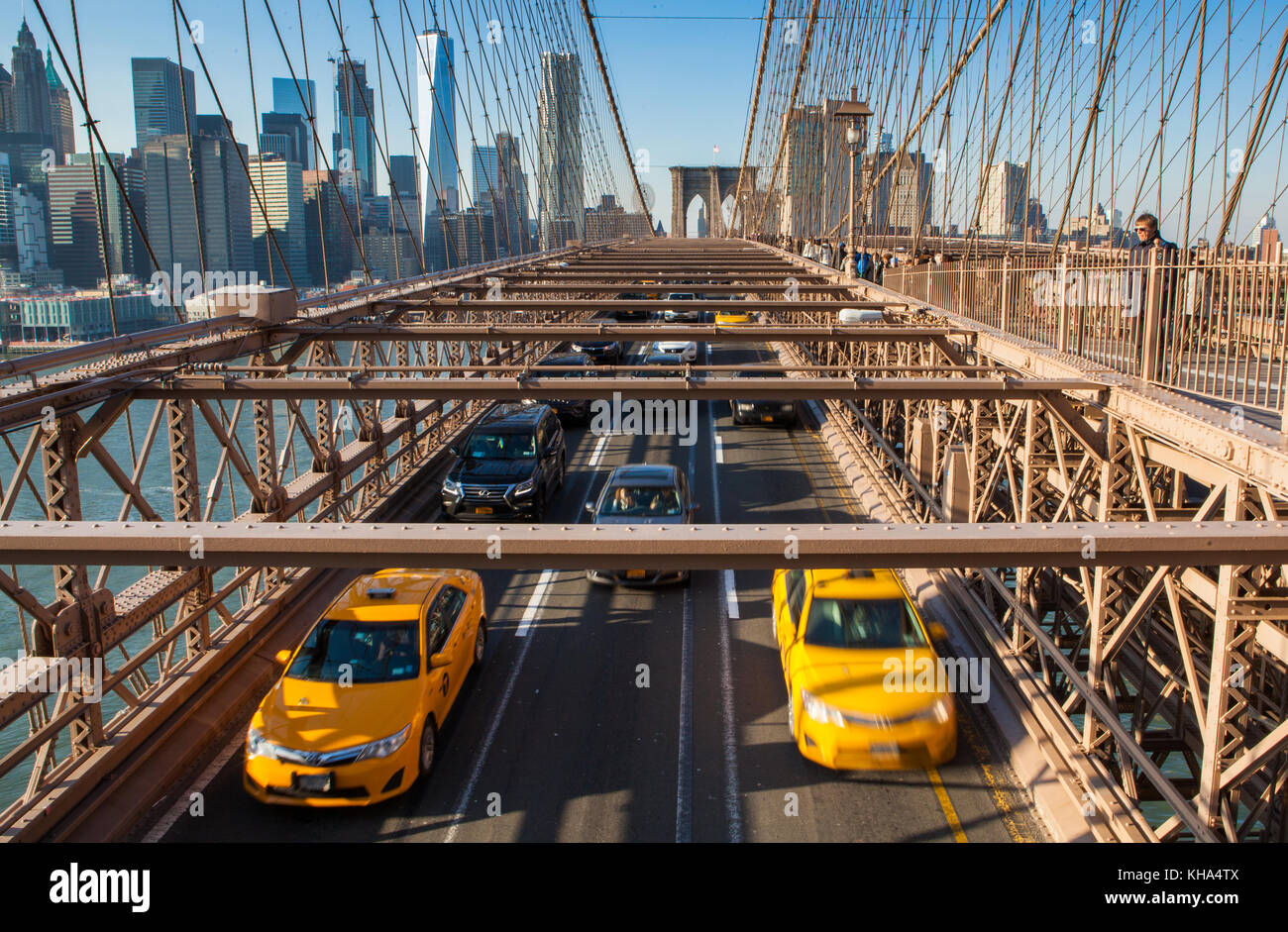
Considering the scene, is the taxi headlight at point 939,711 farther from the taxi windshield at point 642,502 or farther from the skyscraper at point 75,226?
the skyscraper at point 75,226

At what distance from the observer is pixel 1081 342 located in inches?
404

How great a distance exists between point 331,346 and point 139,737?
743 centimetres

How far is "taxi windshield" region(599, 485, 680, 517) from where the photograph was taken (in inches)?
594

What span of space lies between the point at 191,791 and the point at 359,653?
1933 millimetres

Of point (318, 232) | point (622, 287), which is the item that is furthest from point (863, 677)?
point (318, 232)

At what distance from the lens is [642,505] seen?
15.2m

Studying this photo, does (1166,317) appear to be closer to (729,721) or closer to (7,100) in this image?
(729,721)

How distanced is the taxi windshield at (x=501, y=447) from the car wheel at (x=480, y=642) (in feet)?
23.3
